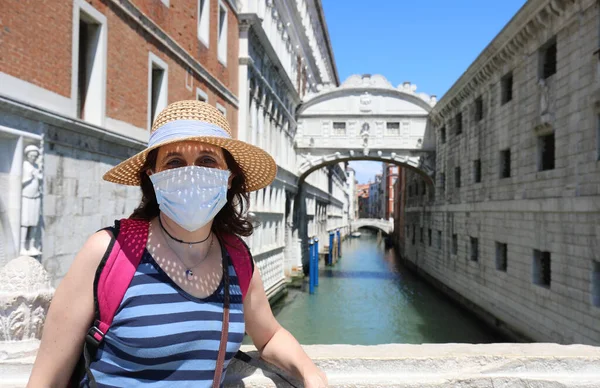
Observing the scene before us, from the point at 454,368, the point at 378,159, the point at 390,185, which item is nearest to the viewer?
the point at 454,368

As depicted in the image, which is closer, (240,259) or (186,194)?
(186,194)

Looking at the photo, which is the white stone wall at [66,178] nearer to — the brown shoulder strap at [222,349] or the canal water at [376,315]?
the brown shoulder strap at [222,349]

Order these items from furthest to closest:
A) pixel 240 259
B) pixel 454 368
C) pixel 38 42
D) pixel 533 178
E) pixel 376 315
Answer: pixel 376 315 → pixel 533 178 → pixel 38 42 → pixel 454 368 → pixel 240 259

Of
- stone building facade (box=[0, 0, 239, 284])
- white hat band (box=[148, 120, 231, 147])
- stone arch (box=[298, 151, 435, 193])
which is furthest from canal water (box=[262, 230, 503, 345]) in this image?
white hat band (box=[148, 120, 231, 147])

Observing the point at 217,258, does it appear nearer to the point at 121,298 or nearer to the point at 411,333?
the point at 121,298

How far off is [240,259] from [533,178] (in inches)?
419

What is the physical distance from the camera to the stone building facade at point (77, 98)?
16.4 ft

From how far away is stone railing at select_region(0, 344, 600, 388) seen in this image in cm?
217

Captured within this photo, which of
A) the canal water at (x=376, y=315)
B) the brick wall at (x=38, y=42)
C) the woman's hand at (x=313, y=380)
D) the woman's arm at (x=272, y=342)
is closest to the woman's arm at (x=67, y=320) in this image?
the woman's arm at (x=272, y=342)

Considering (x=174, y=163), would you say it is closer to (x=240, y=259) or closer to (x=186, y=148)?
(x=186, y=148)

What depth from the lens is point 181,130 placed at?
160 centimetres

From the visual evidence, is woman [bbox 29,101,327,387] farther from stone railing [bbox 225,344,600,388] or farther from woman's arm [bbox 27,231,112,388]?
stone railing [bbox 225,344,600,388]

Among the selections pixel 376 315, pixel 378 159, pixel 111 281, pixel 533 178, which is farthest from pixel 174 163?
pixel 378 159

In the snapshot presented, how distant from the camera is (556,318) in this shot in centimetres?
956
